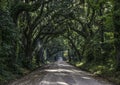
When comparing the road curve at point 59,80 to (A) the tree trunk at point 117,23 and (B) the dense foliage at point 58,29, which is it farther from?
(A) the tree trunk at point 117,23

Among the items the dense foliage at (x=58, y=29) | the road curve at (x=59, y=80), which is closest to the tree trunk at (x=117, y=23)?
the dense foliage at (x=58, y=29)

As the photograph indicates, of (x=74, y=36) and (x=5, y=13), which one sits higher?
(x=5, y=13)

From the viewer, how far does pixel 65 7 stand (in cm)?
3856

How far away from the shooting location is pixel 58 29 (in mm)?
49938

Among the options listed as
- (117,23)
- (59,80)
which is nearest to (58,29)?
(117,23)

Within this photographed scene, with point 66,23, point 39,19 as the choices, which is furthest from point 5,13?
point 66,23

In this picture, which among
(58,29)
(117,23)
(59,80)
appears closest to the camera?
(59,80)

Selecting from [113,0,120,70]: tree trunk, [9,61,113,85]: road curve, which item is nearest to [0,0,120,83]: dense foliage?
[113,0,120,70]: tree trunk

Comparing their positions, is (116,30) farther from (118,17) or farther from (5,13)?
(5,13)

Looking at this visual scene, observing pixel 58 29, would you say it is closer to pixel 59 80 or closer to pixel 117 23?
pixel 117 23

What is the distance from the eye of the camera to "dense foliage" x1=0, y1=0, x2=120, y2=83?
2238cm

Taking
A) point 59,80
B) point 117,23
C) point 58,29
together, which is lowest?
point 59,80

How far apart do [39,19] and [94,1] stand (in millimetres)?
11843

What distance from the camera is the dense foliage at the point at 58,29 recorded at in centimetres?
2238
